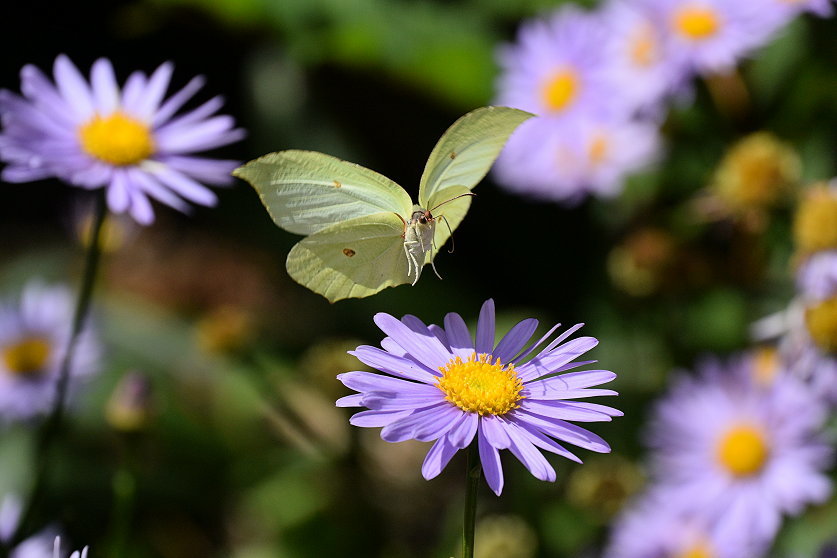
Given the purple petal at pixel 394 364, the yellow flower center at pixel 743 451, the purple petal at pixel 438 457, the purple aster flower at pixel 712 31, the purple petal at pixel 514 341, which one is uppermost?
the purple aster flower at pixel 712 31

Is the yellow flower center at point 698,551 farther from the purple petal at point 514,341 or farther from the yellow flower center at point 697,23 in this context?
the yellow flower center at point 697,23

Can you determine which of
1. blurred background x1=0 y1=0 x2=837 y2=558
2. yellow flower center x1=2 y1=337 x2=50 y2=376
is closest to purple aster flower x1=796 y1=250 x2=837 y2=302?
blurred background x1=0 y1=0 x2=837 y2=558

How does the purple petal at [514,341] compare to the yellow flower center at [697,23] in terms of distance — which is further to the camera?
the yellow flower center at [697,23]

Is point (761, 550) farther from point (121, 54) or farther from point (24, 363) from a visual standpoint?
point (121, 54)

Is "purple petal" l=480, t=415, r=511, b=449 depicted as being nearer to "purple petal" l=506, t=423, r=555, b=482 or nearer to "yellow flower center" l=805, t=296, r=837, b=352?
"purple petal" l=506, t=423, r=555, b=482

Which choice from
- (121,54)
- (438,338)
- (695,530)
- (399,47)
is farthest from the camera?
(121,54)

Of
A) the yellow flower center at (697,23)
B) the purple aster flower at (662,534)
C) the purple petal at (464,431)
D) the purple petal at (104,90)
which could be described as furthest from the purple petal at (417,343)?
the yellow flower center at (697,23)

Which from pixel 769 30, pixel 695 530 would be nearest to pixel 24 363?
pixel 695 530

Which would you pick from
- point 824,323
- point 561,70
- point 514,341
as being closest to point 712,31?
point 561,70
